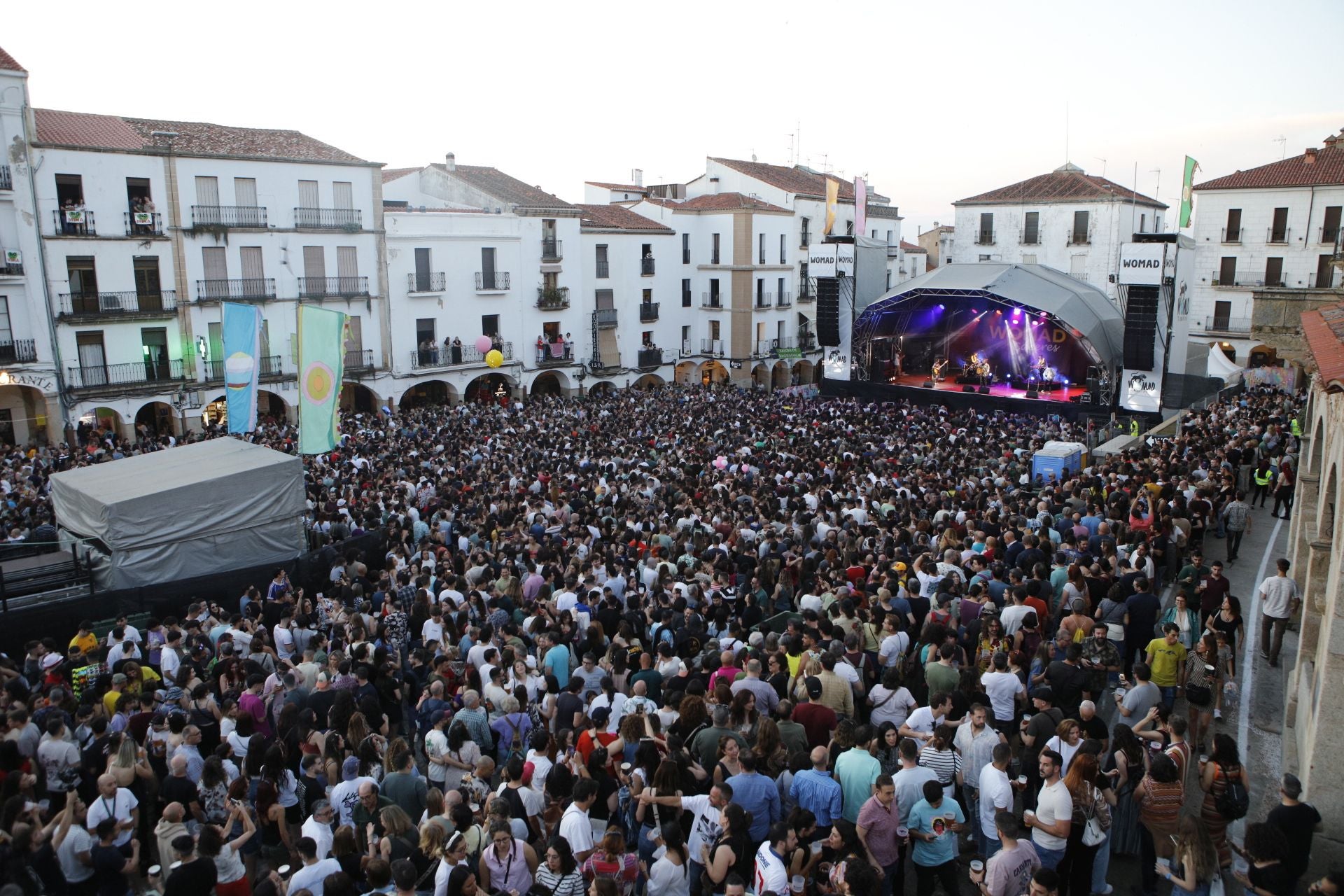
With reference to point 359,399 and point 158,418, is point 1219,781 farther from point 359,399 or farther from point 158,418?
point 359,399

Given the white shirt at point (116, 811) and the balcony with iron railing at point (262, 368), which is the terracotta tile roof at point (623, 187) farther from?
the white shirt at point (116, 811)

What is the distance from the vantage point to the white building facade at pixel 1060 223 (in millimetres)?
42375

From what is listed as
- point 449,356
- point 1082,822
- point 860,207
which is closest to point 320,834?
point 1082,822

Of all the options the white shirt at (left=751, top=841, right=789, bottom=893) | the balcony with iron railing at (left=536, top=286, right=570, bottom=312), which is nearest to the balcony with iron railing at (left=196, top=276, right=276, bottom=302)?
the balcony with iron railing at (left=536, top=286, right=570, bottom=312)

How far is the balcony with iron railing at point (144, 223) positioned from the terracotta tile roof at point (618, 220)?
15.0 m

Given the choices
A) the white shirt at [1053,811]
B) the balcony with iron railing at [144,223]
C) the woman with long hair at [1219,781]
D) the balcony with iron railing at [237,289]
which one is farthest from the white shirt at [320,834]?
the balcony with iron railing at [144,223]

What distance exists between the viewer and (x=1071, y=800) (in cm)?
576

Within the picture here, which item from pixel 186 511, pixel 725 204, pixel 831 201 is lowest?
pixel 186 511

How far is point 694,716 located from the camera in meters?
6.70

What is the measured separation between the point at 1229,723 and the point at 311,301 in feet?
93.3

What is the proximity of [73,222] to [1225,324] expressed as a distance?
42.8m

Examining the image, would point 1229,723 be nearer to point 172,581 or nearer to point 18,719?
point 18,719

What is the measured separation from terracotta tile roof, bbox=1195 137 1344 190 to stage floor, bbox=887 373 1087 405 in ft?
44.8

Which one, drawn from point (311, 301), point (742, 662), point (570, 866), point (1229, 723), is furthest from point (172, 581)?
point (311, 301)
